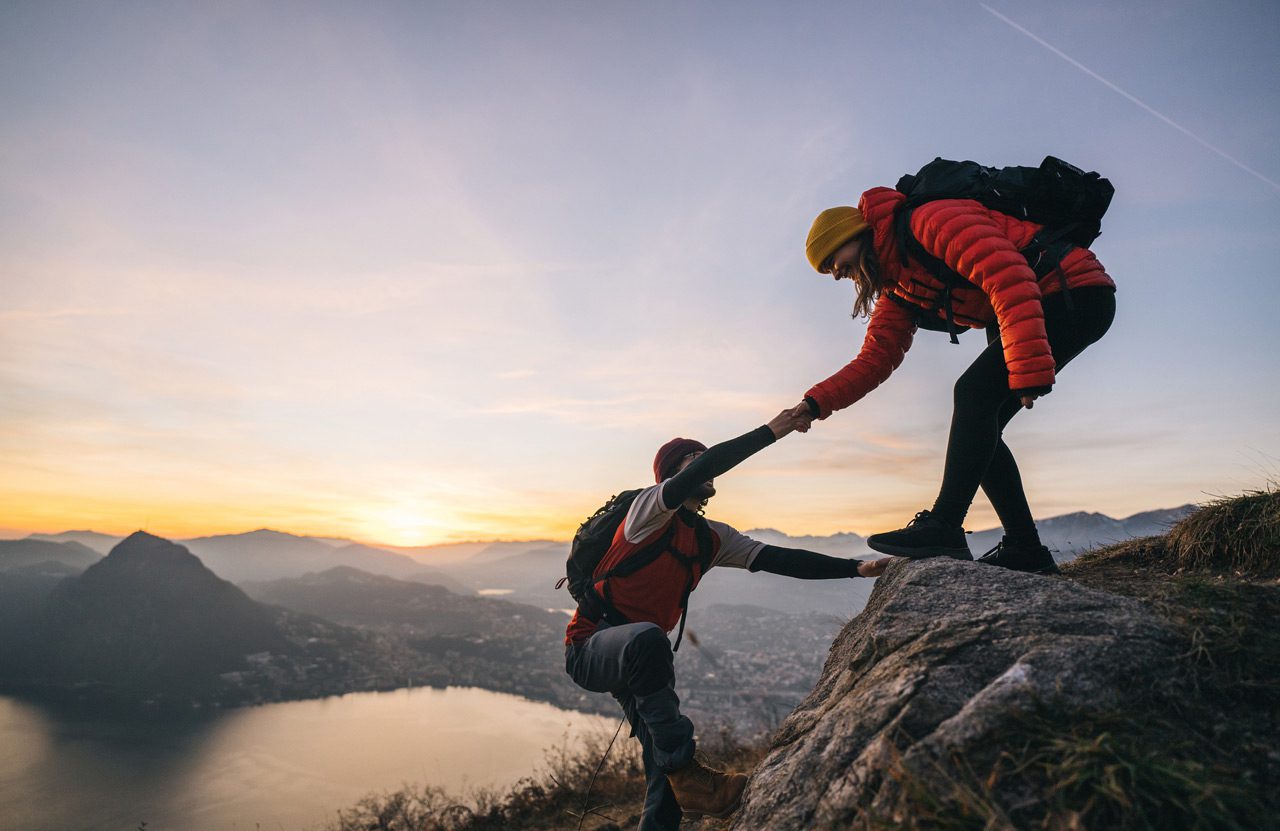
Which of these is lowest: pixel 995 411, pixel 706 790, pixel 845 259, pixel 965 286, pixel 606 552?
pixel 706 790

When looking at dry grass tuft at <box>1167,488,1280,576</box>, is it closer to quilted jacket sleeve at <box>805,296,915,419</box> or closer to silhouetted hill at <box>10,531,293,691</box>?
quilted jacket sleeve at <box>805,296,915,419</box>

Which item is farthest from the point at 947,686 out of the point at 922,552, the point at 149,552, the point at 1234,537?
the point at 149,552

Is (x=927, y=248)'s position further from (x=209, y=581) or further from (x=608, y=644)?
(x=209, y=581)

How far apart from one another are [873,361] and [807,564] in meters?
1.44

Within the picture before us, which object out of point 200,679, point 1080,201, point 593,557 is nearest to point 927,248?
point 1080,201

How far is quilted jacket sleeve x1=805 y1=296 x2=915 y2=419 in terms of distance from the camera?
305cm

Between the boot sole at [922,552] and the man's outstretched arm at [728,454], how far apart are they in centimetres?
75

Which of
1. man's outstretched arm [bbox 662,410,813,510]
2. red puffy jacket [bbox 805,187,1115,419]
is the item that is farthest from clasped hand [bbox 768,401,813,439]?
red puffy jacket [bbox 805,187,1115,419]

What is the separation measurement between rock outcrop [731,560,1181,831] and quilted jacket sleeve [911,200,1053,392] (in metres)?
0.90

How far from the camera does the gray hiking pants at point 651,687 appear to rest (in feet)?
9.96

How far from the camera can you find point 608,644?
317 cm

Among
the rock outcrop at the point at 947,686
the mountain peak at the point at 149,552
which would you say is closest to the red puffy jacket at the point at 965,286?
the rock outcrop at the point at 947,686

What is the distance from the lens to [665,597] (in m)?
3.56

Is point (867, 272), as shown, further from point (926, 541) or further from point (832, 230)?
point (926, 541)
